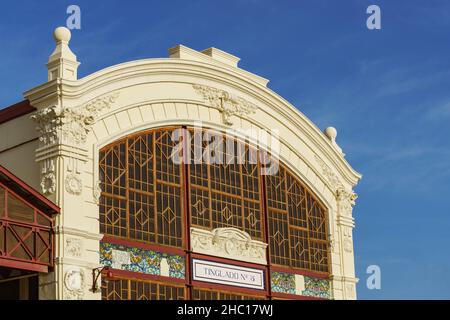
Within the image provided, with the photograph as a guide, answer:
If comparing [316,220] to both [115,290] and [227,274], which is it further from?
[115,290]

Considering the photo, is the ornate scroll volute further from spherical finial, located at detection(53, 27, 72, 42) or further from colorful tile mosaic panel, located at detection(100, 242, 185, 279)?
spherical finial, located at detection(53, 27, 72, 42)

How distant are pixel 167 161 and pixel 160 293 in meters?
4.86

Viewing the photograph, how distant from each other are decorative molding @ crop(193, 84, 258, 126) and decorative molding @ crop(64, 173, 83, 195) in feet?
24.0

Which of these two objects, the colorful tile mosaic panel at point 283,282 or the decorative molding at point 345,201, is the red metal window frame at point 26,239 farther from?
the decorative molding at point 345,201

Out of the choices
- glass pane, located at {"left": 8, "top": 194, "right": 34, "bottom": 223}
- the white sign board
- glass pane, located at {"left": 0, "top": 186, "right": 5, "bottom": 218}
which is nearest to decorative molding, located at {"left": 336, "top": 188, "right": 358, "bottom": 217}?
the white sign board

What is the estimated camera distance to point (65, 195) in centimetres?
3319

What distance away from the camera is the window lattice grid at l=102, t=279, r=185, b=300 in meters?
34.1

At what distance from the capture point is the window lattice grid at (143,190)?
34.9m

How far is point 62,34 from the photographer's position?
3469cm

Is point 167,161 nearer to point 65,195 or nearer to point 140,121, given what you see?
point 140,121

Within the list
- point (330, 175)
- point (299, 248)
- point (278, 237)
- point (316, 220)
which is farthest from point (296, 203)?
point (330, 175)
